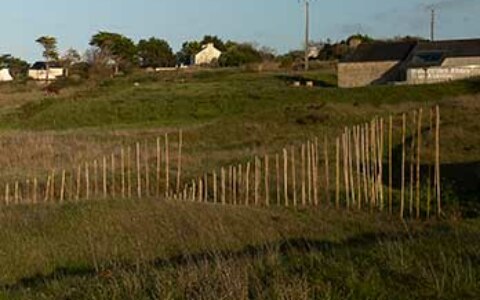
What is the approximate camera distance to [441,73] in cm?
5988

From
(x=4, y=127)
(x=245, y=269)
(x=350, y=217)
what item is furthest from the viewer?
(x=4, y=127)

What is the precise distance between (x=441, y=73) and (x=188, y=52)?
80.6 metres

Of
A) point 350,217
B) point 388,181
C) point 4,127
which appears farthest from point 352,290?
point 4,127

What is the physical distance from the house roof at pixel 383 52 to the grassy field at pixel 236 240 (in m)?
34.5

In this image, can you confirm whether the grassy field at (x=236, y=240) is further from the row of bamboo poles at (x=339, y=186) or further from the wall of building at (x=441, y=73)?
the wall of building at (x=441, y=73)

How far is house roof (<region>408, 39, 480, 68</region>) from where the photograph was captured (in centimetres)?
6538

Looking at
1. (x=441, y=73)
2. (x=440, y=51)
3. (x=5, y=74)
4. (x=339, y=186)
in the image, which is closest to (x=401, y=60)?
(x=440, y=51)

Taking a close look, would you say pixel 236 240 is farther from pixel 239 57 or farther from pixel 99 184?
pixel 239 57

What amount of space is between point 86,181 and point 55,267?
361 inches

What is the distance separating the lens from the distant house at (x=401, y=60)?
6438 centimetres

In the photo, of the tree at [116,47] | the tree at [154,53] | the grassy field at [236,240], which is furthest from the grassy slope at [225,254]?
the tree at [154,53]

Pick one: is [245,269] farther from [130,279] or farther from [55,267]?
[55,267]

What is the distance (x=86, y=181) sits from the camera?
20.6m

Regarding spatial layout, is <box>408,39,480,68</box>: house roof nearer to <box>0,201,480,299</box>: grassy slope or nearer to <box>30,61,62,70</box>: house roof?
<box>0,201,480,299</box>: grassy slope
